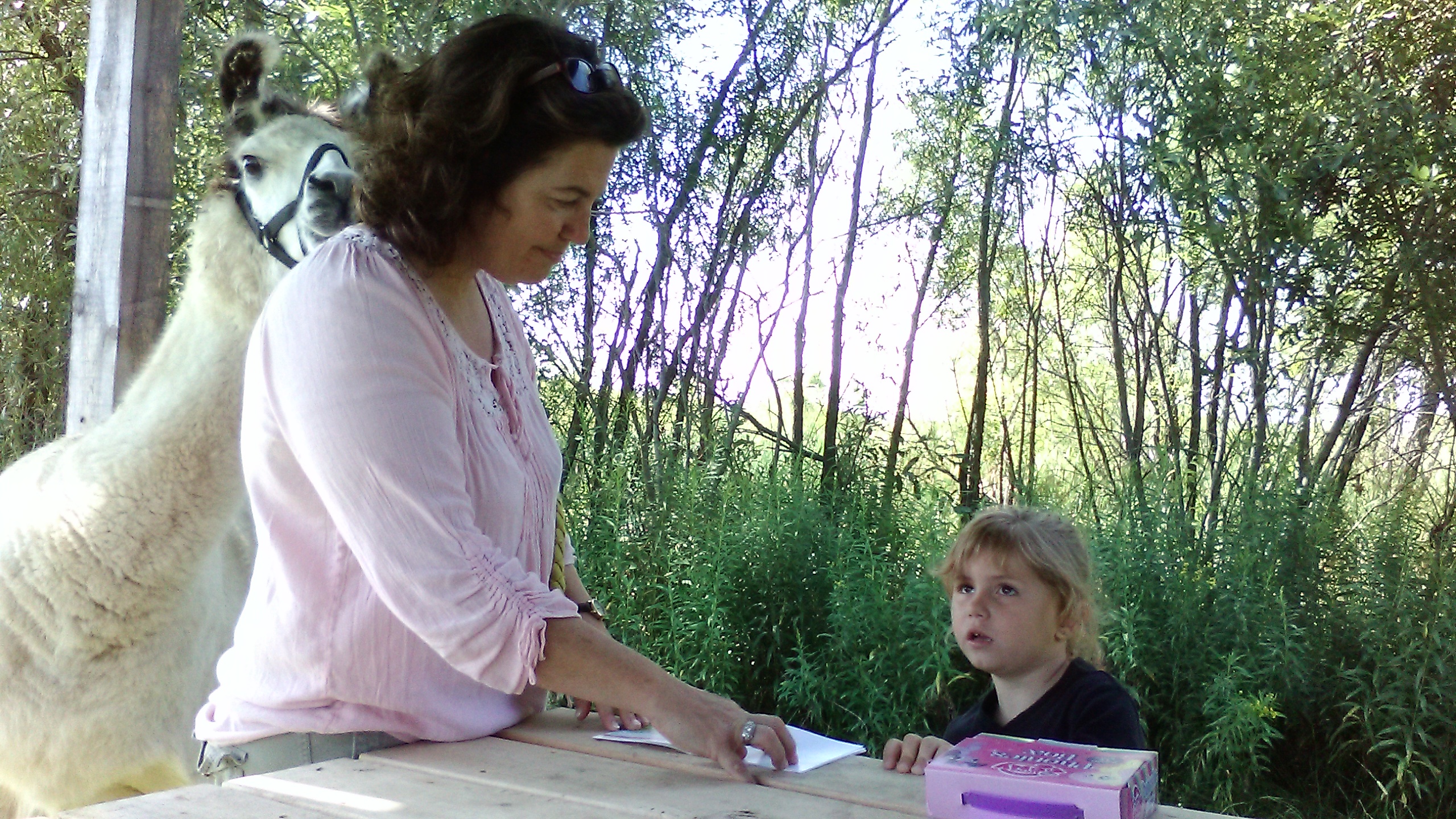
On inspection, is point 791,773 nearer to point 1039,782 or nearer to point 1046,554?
point 1039,782

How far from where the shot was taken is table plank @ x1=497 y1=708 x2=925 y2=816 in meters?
1.21

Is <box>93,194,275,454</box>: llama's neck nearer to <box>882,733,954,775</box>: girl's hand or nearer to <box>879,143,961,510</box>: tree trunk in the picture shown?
<box>882,733,954,775</box>: girl's hand

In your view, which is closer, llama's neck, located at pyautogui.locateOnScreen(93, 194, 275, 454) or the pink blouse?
the pink blouse

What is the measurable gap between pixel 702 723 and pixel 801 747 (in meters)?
0.26

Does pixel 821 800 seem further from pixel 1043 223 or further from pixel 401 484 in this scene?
pixel 1043 223

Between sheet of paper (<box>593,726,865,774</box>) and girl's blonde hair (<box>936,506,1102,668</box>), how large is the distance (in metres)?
0.64

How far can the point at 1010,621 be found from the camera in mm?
1970

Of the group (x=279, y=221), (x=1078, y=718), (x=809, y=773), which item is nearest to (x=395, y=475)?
(x=809, y=773)

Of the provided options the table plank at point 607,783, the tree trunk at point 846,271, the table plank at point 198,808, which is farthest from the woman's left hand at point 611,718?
the tree trunk at point 846,271

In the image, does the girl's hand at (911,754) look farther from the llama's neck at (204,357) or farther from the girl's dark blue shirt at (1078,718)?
the llama's neck at (204,357)

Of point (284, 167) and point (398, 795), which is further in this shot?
point (284, 167)

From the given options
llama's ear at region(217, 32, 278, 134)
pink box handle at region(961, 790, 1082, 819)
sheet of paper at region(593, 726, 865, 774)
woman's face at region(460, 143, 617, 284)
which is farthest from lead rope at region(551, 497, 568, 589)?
llama's ear at region(217, 32, 278, 134)

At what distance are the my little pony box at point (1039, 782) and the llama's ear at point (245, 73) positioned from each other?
2.24 meters

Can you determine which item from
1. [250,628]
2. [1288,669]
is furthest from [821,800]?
[1288,669]
